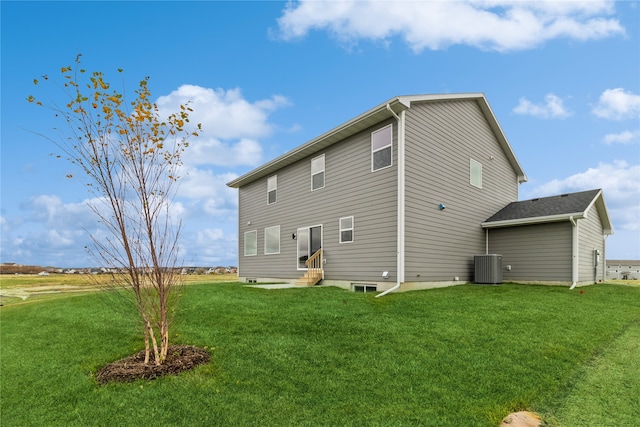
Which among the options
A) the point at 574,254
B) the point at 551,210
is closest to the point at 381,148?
the point at 551,210

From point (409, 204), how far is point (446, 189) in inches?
93.9

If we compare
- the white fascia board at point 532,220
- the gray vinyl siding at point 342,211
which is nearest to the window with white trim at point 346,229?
the gray vinyl siding at point 342,211

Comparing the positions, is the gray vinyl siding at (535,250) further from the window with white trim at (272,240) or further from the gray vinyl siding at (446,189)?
the window with white trim at (272,240)

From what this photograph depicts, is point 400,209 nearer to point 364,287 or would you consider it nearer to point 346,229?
point 346,229

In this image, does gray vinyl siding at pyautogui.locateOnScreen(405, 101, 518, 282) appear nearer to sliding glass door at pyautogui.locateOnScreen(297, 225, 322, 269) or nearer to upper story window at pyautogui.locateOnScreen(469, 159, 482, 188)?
upper story window at pyautogui.locateOnScreen(469, 159, 482, 188)

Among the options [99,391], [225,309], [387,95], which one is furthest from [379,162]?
[99,391]

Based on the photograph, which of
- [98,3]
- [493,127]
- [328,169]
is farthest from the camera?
[493,127]

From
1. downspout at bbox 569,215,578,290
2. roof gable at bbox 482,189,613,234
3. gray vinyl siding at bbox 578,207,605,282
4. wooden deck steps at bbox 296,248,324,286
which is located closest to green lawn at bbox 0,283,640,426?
downspout at bbox 569,215,578,290

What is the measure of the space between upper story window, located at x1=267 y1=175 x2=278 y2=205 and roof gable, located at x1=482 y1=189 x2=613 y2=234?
29.8ft

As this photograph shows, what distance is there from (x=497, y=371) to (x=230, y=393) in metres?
3.45

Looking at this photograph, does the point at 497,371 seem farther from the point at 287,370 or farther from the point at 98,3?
the point at 98,3

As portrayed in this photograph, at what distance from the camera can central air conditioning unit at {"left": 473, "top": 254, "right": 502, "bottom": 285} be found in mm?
12219

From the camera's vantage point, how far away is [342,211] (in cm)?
1259

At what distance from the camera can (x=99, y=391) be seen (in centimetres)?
431
